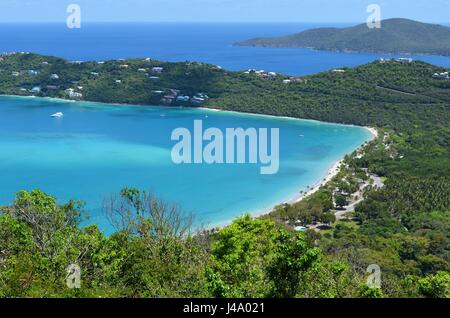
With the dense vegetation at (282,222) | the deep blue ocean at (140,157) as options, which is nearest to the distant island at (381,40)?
the dense vegetation at (282,222)

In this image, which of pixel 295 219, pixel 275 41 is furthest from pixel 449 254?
pixel 275 41

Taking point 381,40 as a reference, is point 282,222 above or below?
below

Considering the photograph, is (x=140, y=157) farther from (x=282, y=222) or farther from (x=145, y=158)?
(x=282, y=222)

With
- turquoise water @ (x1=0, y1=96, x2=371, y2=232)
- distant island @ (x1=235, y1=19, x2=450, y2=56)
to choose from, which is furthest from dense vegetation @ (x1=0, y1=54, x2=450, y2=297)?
distant island @ (x1=235, y1=19, x2=450, y2=56)

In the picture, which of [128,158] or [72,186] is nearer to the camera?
[72,186]

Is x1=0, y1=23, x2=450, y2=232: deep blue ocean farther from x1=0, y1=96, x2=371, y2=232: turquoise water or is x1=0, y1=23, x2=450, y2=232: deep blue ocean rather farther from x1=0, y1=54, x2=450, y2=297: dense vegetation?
x1=0, y1=54, x2=450, y2=297: dense vegetation

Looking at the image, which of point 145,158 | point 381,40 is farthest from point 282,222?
point 381,40
